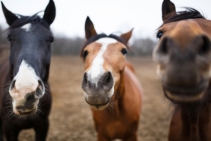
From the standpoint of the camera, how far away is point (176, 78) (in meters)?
1.37

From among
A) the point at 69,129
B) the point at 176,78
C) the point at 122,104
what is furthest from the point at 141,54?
the point at 176,78

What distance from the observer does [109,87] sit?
2451 mm

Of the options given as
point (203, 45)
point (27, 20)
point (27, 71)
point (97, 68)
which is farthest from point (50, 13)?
point (203, 45)

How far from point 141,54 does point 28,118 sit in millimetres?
28452

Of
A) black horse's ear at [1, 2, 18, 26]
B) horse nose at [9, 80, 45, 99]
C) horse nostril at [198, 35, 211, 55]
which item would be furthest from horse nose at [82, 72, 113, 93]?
black horse's ear at [1, 2, 18, 26]

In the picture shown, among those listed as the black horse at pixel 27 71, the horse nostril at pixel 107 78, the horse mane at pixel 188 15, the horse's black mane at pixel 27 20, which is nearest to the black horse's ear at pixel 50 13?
the black horse at pixel 27 71

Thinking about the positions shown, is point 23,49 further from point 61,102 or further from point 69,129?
point 61,102

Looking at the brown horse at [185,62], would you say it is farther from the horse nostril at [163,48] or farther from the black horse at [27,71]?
the black horse at [27,71]

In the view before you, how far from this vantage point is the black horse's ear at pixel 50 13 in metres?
3.48

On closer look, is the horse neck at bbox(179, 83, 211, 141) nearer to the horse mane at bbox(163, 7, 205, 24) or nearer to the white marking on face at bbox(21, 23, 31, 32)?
the horse mane at bbox(163, 7, 205, 24)

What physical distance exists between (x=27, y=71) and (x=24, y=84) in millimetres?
215

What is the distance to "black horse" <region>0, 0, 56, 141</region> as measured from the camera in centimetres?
232

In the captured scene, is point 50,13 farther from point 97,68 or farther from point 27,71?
point 97,68

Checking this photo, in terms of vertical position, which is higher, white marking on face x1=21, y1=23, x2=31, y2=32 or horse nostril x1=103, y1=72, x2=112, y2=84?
white marking on face x1=21, y1=23, x2=31, y2=32
